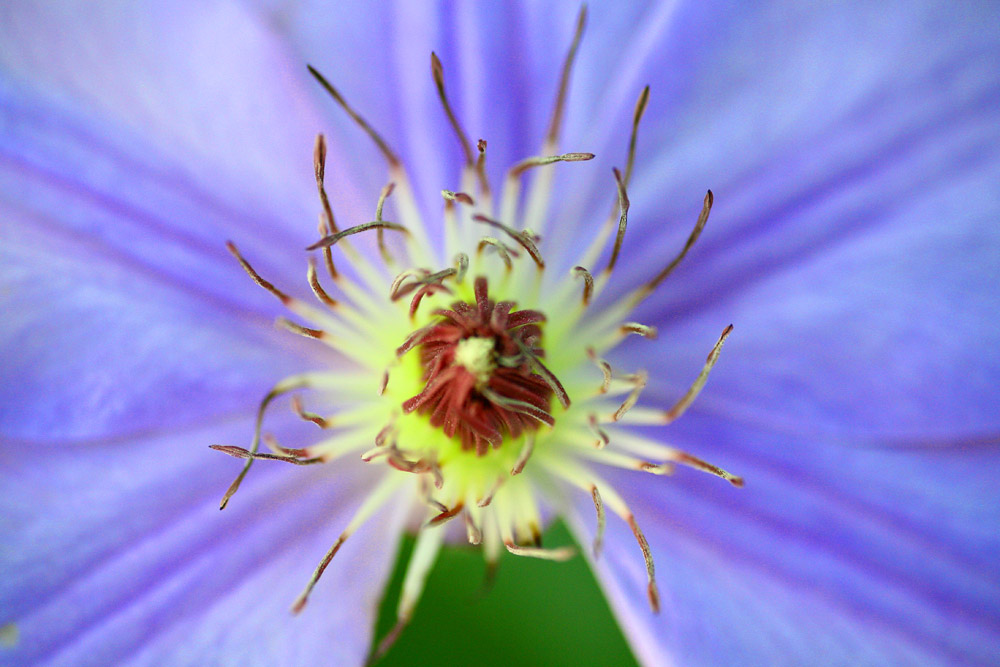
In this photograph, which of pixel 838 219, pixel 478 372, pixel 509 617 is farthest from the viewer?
pixel 509 617

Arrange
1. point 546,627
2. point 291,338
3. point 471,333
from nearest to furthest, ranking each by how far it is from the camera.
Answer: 1. point 471,333
2. point 291,338
3. point 546,627

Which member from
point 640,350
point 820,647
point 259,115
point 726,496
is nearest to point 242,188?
point 259,115

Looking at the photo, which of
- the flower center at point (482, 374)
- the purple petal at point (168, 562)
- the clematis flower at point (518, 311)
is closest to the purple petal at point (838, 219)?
the clematis flower at point (518, 311)

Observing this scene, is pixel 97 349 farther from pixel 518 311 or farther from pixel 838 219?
pixel 838 219

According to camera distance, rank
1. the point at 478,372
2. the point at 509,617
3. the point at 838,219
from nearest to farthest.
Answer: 1. the point at 478,372
2. the point at 838,219
3. the point at 509,617

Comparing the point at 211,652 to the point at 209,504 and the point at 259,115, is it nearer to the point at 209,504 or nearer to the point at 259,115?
the point at 209,504

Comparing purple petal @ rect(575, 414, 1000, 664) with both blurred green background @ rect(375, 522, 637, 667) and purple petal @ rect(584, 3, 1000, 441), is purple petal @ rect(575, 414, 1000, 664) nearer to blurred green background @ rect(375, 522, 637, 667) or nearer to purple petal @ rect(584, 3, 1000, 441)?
purple petal @ rect(584, 3, 1000, 441)

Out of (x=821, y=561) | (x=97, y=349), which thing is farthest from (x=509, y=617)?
(x=97, y=349)
